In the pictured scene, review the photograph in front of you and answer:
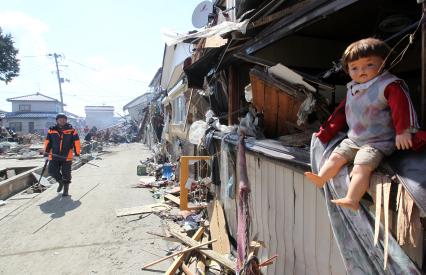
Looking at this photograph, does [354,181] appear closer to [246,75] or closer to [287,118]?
[287,118]

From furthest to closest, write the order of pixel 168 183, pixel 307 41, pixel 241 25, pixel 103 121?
pixel 103 121 → pixel 168 183 → pixel 307 41 → pixel 241 25

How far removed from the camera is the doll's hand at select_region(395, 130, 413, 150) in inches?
68.5

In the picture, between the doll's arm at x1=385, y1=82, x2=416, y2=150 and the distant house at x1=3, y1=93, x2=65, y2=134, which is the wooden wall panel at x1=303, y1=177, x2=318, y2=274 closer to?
the doll's arm at x1=385, y1=82, x2=416, y2=150

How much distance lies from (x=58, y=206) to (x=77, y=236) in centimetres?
264

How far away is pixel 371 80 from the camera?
204cm

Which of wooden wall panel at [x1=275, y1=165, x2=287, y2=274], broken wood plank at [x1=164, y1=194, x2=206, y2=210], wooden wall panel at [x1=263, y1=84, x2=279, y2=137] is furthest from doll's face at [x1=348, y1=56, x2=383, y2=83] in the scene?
broken wood plank at [x1=164, y1=194, x2=206, y2=210]

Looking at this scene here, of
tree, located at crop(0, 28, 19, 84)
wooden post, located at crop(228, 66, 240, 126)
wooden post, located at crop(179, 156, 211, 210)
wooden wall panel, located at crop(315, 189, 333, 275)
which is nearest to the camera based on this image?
wooden wall panel, located at crop(315, 189, 333, 275)

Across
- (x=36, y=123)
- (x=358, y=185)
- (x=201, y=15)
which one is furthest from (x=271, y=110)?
(x=36, y=123)

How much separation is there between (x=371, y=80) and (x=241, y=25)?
227cm

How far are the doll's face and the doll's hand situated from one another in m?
0.46

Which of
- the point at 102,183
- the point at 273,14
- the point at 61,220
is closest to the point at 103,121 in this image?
the point at 102,183

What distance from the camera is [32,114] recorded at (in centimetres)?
5506

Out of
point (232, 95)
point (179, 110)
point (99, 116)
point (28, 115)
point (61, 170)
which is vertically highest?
point (99, 116)

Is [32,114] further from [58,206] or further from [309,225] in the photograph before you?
[309,225]
